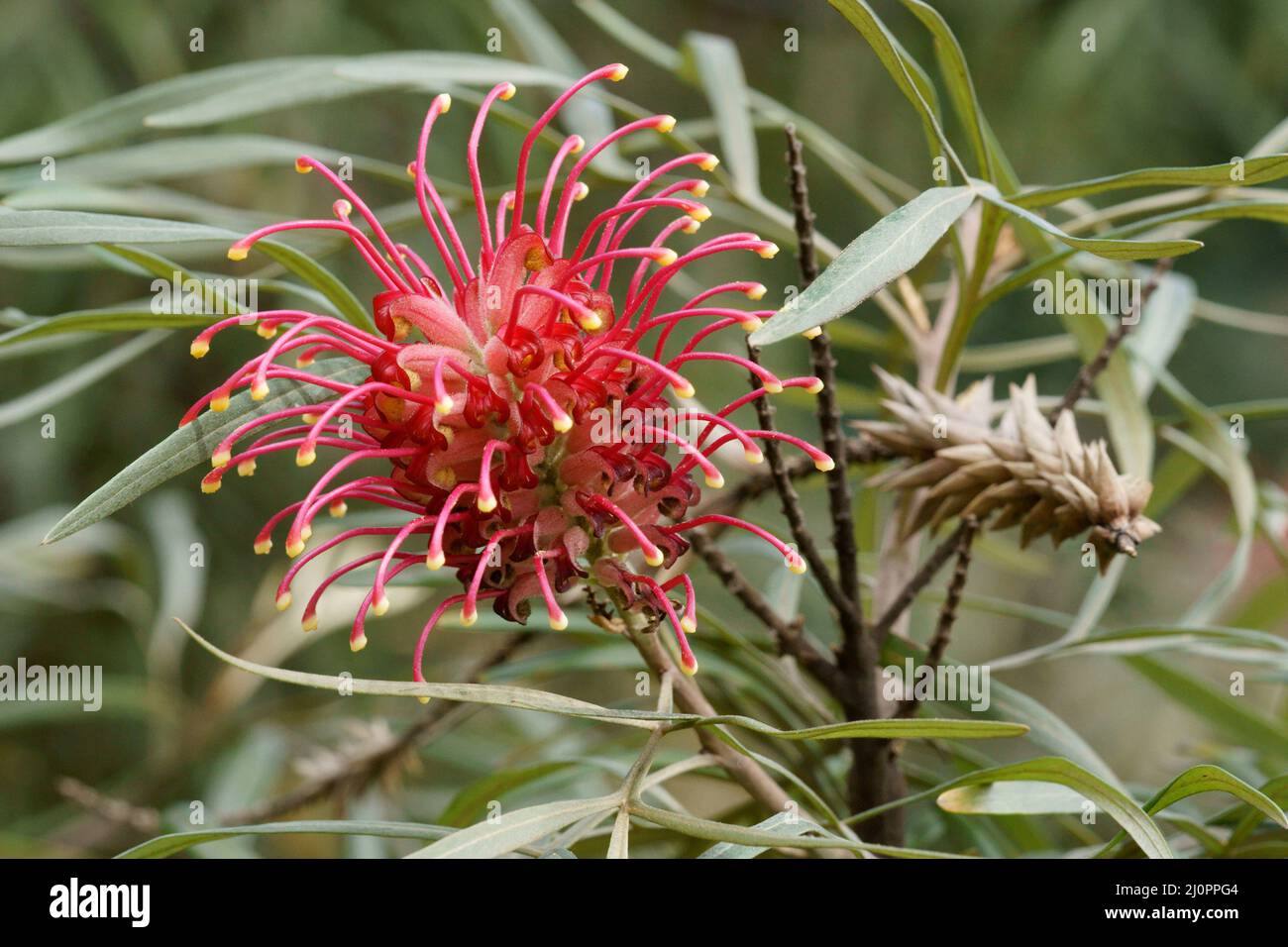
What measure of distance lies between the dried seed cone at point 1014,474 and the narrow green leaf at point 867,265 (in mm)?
125

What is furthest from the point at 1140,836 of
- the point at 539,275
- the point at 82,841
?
the point at 82,841

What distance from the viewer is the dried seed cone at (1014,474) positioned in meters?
0.46

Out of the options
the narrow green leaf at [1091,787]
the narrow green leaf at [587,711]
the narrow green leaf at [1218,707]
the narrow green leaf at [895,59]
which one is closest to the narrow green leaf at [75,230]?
the narrow green leaf at [587,711]

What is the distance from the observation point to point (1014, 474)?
0.48 m

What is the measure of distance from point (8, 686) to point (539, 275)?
0.96 meters

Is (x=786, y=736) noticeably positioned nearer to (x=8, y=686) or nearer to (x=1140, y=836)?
(x=1140, y=836)

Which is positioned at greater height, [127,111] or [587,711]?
[127,111]

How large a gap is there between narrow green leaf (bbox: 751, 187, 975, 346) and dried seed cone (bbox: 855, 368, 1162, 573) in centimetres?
13

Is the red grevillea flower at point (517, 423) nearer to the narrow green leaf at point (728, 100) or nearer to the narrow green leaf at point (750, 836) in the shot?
the narrow green leaf at point (750, 836)

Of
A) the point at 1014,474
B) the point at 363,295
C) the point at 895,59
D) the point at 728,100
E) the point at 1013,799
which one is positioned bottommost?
the point at 1013,799

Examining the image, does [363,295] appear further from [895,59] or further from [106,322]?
[895,59]

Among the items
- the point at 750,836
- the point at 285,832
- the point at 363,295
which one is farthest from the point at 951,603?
the point at 363,295

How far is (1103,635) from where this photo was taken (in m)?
0.53

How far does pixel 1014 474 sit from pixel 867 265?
0.53 ft
